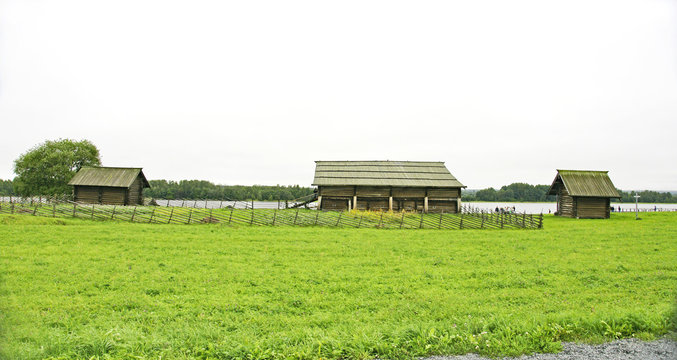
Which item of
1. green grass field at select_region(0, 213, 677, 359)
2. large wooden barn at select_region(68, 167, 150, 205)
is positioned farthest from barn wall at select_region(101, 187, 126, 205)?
green grass field at select_region(0, 213, 677, 359)

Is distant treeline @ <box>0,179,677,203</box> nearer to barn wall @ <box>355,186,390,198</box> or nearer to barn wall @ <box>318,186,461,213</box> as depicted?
barn wall @ <box>318,186,461,213</box>

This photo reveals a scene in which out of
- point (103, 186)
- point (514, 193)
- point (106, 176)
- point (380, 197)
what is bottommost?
point (103, 186)

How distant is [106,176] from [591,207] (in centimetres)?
5361

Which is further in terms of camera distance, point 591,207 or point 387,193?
point 387,193

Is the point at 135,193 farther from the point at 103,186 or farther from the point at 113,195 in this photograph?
the point at 103,186

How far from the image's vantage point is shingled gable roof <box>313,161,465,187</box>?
37250 millimetres

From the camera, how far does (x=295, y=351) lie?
521 cm

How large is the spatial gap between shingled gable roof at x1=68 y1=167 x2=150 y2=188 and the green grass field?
74.6 ft

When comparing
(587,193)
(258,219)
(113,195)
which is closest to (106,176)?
(113,195)

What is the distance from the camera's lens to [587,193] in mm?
36125

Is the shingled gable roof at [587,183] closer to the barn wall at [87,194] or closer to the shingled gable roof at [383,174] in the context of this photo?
the shingled gable roof at [383,174]

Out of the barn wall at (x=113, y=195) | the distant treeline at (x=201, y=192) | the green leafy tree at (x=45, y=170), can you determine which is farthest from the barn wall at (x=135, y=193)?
the distant treeline at (x=201, y=192)

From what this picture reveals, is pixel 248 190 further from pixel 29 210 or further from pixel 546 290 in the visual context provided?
pixel 546 290

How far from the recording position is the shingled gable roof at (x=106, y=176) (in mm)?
37281
